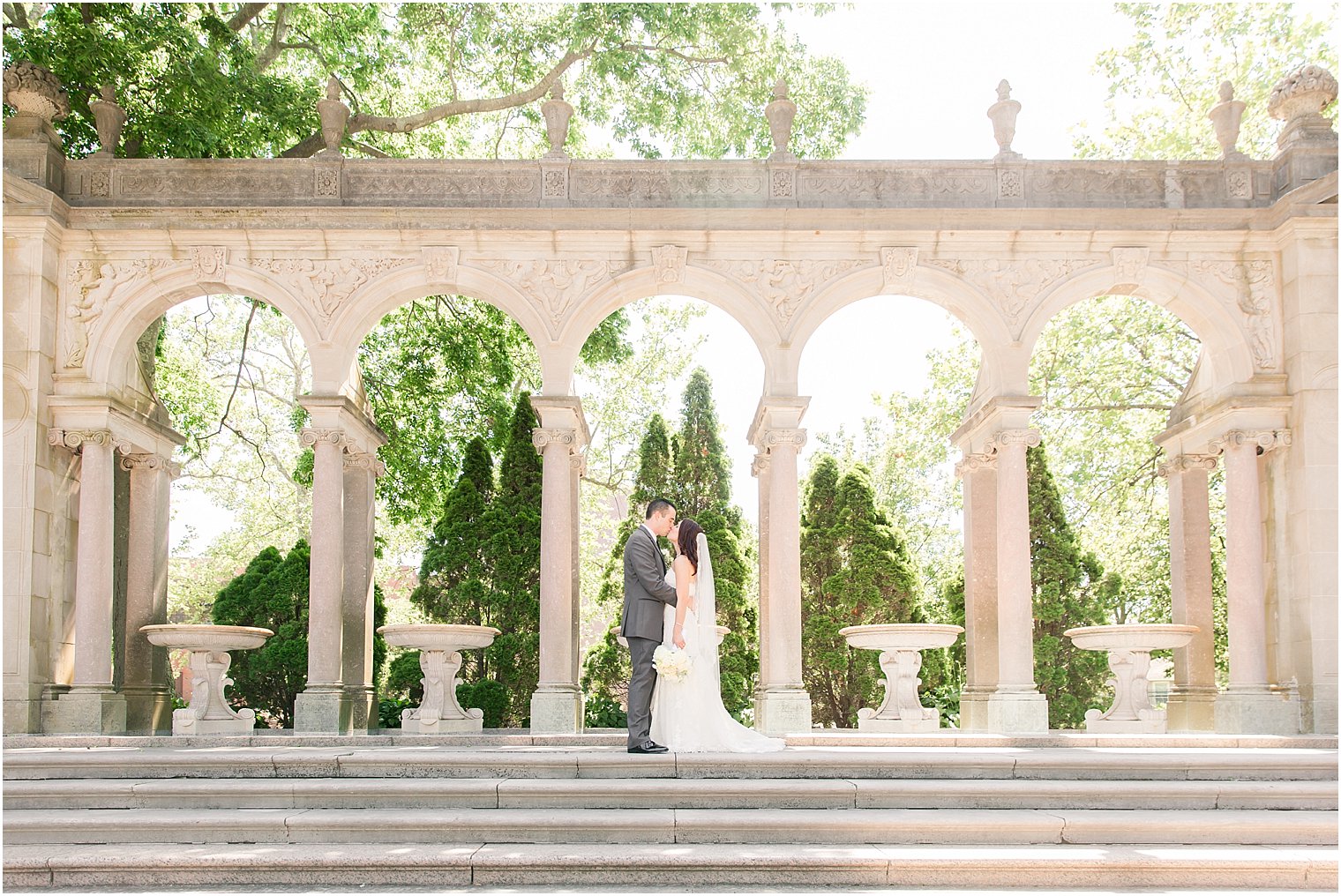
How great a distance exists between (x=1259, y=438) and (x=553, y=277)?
8869 millimetres

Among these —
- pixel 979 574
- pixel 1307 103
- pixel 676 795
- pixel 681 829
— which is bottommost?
pixel 681 829

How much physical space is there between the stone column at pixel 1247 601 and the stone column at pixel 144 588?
13573 millimetres

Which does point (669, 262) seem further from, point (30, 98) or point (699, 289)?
point (30, 98)

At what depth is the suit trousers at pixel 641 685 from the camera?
1055 centimetres

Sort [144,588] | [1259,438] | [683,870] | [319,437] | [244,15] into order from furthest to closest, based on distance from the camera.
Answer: [244,15]
[144,588]
[319,437]
[1259,438]
[683,870]

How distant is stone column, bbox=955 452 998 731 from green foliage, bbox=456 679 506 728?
698 centimetres

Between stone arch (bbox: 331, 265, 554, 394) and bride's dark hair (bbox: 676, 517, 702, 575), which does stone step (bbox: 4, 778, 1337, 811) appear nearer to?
bride's dark hair (bbox: 676, 517, 702, 575)

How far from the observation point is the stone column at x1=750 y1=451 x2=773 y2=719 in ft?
48.7

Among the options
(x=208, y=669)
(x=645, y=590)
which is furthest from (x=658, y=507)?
(x=208, y=669)

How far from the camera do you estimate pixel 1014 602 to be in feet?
48.0

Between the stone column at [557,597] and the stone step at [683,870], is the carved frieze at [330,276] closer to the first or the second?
the stone column at [557,597]

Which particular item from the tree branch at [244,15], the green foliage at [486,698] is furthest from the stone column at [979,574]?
the tree branch at [244,15]

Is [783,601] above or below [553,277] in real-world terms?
below

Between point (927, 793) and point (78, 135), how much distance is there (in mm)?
15019
